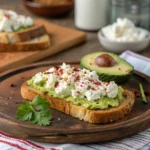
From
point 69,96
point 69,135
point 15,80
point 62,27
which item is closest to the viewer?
point 69,135

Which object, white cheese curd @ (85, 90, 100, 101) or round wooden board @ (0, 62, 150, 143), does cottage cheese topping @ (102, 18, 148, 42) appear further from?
white cheese curd @ (85, 90, 100, 101)

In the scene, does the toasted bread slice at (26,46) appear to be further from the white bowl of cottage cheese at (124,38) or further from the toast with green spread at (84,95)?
the toast with green spread at (84,95)

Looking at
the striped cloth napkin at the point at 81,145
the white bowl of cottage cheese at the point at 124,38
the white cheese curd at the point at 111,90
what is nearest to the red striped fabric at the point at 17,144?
the striped cloth napkin at the point at 81,145

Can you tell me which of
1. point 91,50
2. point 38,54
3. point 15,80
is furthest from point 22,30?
point 15,80

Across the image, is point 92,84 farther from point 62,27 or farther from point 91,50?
point 62,27

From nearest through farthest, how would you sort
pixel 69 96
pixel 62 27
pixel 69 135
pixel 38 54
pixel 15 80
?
pixel 69 135 → pixel 69 96 → pixel 15 80 → pixel 38 54 → pixel 62 27

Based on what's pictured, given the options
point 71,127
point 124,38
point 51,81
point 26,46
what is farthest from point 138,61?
point 71,127

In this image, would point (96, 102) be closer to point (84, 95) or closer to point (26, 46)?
point (84, 95)
